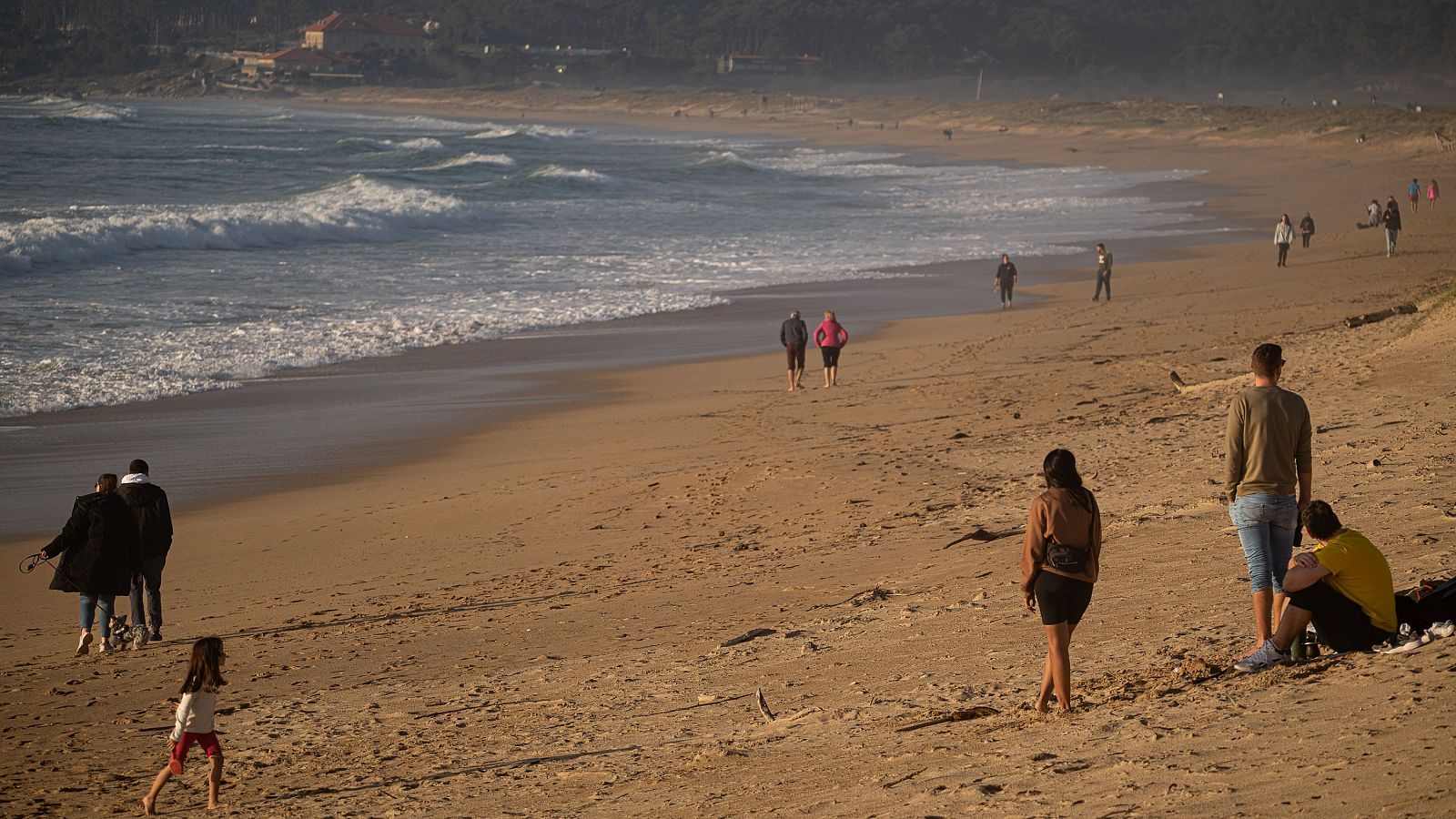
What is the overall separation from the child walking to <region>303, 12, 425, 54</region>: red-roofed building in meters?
174

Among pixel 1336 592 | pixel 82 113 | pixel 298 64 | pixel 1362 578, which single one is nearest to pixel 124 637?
pixel 1336 592

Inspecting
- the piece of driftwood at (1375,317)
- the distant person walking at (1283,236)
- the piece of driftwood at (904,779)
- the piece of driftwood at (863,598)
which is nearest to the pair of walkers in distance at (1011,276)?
the distant person walking at (1283,236)

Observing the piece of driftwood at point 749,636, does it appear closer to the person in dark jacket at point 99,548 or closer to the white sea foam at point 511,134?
the person in dark jacket at point 99,548

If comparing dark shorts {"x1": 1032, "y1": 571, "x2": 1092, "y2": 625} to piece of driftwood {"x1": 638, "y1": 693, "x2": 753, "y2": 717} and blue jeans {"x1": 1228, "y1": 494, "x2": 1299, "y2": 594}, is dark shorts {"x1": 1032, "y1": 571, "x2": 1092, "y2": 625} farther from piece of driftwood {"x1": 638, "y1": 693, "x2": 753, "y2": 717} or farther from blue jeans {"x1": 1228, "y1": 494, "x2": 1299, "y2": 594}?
piece of driftwood {"x1": 638, "y1": 693, "x2": 753, "y2": 717}

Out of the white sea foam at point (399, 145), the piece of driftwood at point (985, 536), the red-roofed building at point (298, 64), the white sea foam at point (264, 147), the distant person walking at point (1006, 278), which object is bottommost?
the piece of driftwood at point (985, 536)

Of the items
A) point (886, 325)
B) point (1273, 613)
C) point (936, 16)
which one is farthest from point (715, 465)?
point (936, 16)

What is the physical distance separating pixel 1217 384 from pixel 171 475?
10.8 m

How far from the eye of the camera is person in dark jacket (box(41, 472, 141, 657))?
8570 mm

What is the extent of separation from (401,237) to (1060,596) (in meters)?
32.9

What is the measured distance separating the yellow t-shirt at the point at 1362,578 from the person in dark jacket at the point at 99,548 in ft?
22.8

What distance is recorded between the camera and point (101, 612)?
8.72 metres

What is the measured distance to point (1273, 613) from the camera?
20.8 feet

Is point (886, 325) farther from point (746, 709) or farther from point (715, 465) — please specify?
point (746, 709)

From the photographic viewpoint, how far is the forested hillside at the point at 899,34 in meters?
156
